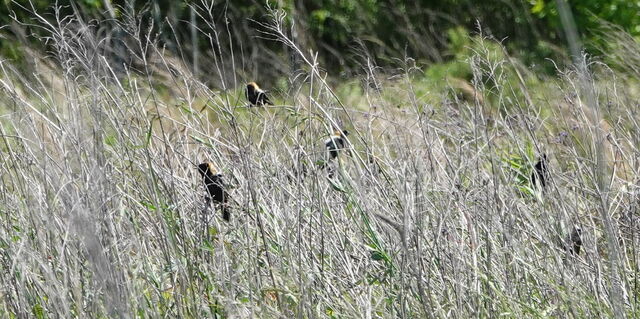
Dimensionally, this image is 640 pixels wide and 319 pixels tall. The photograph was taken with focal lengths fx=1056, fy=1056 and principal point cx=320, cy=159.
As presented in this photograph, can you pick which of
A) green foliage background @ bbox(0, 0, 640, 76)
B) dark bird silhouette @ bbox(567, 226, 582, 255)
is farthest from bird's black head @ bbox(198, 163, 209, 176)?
green foliage background @ bbox(0, 0, 640, 76)

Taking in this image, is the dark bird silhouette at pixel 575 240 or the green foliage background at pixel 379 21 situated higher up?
the dark bird silhouette at pixel 575 240

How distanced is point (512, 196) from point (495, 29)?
10.7 meters

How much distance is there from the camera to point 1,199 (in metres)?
2.81

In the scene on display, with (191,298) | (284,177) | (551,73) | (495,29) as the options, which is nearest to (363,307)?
(191,298)

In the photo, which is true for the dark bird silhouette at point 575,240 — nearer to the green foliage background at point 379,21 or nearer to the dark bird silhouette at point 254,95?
the dark bird silhouette at point 254,95

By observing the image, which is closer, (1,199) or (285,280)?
(285,280)

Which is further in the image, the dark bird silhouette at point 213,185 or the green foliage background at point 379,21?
the green foliage background at point 379,21

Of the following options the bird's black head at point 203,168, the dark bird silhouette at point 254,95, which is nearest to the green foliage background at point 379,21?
the dark bird silhouette at point 254,95

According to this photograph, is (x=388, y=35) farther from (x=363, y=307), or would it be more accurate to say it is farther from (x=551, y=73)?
(x=363, y=307)

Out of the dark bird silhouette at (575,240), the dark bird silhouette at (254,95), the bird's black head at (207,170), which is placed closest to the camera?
the dark bird silhouette at (575,240)

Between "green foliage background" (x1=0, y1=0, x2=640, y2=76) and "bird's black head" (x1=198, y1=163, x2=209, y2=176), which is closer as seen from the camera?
"bird's black head" (x1=198, y1=163, x2=209, y2=176)

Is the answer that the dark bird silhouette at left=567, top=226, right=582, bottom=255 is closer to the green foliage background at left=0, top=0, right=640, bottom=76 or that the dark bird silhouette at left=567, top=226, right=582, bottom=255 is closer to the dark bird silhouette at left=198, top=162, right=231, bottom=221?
the dark bird silhouette at left=198, top=162, right=231, bottom=221

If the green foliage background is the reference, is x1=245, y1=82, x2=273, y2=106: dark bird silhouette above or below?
above

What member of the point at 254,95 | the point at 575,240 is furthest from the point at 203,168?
the point at 575,240
